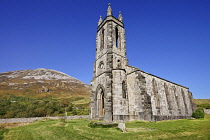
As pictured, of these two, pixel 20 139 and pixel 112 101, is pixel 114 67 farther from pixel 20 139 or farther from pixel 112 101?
pixel 20 139

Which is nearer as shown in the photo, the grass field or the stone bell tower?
the grass field

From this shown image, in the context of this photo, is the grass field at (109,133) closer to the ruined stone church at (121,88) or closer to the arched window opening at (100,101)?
the ruined stone church at (121,88)

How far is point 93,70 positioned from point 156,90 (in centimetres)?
1241

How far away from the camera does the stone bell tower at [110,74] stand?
1731cm

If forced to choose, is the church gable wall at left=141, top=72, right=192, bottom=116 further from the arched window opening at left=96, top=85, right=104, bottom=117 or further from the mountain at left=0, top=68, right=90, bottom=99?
the mountain at left=0, top=68, right=90, bottom=99

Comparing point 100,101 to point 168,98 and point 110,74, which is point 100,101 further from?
point 168,98

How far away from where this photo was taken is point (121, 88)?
1833 cm

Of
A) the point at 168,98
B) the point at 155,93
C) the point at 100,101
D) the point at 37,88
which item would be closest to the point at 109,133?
the point at 100,101

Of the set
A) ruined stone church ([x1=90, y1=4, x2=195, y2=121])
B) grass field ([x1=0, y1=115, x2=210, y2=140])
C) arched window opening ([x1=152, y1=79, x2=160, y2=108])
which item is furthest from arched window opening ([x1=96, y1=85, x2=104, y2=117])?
arched window opening ([x1=152, y1=79, x2=160, y2=108])

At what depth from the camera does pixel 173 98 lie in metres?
25.9

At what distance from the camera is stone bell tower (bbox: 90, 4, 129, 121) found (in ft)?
56.8

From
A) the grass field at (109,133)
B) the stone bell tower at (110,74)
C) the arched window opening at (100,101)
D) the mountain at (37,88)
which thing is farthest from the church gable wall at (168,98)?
the mountain at (37,88)

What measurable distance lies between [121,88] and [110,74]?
2.71 metres

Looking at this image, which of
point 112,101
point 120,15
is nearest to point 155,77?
point 112,101
